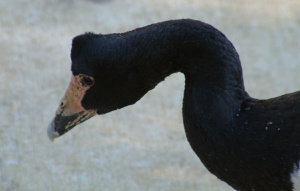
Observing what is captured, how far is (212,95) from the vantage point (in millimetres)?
2592

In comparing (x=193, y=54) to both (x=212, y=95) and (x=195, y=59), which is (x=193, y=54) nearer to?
(x=195, y=59)

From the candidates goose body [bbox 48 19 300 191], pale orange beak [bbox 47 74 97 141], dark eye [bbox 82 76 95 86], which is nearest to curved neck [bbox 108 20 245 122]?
goose body [bbox 48 19 300 191]

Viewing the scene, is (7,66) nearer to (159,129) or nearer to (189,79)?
(159,129)

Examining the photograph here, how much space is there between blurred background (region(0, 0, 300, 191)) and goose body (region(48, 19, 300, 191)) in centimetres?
150

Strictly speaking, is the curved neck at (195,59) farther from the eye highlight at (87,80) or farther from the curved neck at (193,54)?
the eye highlight at (87,80)

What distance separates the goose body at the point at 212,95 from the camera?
252 cm

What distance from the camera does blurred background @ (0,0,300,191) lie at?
13.5 feet

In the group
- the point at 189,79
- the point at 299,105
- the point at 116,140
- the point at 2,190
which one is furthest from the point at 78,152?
the point at 299,105

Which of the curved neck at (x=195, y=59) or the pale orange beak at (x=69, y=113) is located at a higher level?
the curved neck at (x=195, y=59)

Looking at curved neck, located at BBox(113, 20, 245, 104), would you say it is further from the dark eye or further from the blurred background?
the blurred background

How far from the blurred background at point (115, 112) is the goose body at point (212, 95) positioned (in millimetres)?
1497

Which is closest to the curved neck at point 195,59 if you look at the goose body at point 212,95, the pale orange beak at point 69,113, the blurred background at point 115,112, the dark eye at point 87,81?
the goose body at point 212,95

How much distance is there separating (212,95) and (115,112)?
7.22ft

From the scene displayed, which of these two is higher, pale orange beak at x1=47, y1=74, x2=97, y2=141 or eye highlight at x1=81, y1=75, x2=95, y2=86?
eye highlight at x1=81, y1=75, x2=95, y2=86
